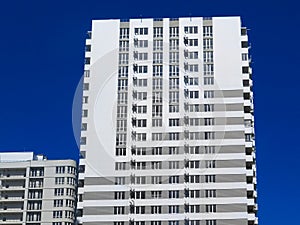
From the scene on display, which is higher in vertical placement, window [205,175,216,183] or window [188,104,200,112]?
window [188,104,200,112]

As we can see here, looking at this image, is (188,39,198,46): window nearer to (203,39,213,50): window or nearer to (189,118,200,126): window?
(203,39,213,50): window

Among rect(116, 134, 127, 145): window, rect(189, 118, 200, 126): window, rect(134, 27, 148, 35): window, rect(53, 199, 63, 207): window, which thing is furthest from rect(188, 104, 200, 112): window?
rect(53, 199, 63, 207): window

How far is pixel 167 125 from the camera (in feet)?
278

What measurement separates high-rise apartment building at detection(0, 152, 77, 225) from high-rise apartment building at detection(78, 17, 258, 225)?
87.8ft

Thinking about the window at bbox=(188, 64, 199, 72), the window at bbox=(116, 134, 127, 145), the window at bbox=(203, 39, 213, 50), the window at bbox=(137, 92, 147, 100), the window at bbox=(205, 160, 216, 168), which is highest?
the window at bbox=(203, 39, 213, 50)

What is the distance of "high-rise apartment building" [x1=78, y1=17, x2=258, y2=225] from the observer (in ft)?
260

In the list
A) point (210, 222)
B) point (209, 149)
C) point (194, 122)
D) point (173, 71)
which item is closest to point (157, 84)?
point (173, 71)

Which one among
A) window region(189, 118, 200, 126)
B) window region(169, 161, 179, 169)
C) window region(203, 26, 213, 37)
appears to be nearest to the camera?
window region(169, 161, 179, 169)

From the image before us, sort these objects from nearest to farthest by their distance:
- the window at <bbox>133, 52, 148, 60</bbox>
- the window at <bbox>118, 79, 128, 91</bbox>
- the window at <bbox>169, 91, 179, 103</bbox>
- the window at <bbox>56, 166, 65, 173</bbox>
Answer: the window at <bbox>169, 91, 179, 103</bbox> → the window at <bbox>118, 79, 128, 91</bbox> → the window at <bbox>133, 52, 148, 60</bbox> → the window at <bbox>56, 166, 65, 173</bbox>

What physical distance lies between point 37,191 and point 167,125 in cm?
3779

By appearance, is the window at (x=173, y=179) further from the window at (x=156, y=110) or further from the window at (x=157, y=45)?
the window at (x=157, y=45)

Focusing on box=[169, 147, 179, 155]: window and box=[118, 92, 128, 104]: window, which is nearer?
box=[169, 147, 179, 155]: window

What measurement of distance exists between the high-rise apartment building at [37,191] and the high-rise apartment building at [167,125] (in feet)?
87.8

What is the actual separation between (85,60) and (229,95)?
76.0 feet
